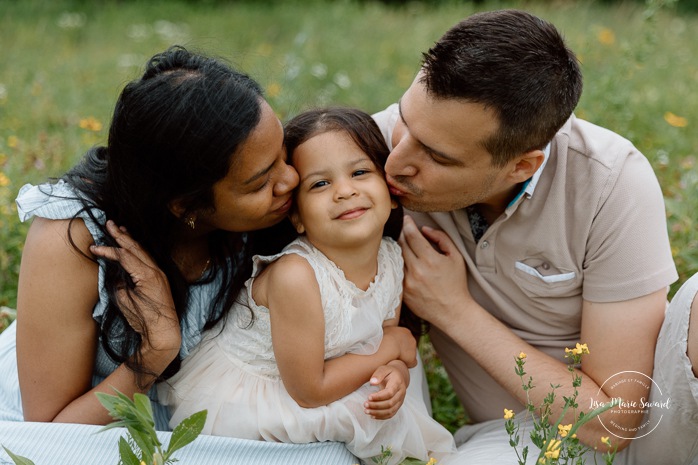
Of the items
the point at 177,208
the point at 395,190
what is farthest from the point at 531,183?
the point at 177,208

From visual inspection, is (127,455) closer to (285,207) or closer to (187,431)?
(187,431)

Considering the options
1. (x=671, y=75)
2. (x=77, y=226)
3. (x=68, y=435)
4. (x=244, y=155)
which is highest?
(x=244, y=155)

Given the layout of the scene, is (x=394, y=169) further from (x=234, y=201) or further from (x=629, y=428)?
(x=629, y=428)

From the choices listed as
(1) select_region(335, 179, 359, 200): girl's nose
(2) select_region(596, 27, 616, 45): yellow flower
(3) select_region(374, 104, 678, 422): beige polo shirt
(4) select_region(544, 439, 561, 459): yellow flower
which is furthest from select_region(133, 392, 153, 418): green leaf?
(2) select_region(596, 27, 616, 45): yellow flower

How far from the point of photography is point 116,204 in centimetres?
229

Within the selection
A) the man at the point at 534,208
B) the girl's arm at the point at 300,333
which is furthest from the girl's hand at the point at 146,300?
the man at the point at 534,208

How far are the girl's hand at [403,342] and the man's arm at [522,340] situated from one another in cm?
10

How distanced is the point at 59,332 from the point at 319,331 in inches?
28.4

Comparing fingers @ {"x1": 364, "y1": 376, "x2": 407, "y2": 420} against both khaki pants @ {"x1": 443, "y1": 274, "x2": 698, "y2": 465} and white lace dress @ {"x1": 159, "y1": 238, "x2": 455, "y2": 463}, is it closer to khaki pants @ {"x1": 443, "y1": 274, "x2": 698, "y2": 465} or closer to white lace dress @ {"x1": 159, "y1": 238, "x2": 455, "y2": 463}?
white lace dress @ {"x1": 159, "y1": 238, "x2": 455, "y2": 463}

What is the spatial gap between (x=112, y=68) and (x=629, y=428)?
16.7ft

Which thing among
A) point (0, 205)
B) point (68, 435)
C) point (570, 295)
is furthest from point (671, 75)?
point (68, 435)

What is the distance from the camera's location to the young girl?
7.45ft

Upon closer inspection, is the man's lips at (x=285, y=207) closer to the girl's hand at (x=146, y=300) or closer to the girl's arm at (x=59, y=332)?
the girl's hand at (x=146, y=300)

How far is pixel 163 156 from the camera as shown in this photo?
2152 millimetres
